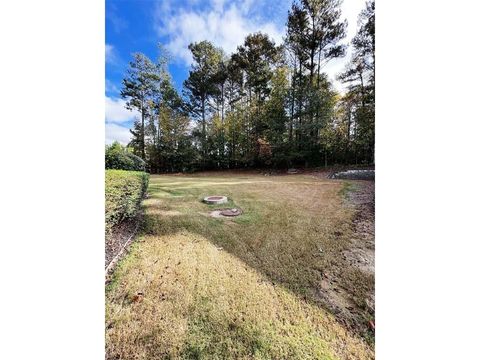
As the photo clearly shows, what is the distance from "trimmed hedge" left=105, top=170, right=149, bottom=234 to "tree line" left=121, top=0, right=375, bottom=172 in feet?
0.57

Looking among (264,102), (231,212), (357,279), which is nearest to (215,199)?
(231,212)

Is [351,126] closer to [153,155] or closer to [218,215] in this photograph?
[218,215]

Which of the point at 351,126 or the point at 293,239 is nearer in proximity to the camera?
the point at 293,239

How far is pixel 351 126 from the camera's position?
1.61 metres

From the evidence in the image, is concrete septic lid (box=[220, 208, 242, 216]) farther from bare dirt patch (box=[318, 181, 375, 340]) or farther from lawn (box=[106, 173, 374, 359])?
bare dirt patch (box=[318, 181, 375, 340])

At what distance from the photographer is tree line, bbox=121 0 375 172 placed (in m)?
1.42

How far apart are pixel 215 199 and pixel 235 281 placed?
70cm

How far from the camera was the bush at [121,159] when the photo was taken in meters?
1.35
